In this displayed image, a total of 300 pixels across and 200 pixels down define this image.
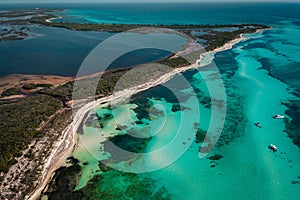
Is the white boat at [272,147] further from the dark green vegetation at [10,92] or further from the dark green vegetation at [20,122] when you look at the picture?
the dark green vegetation at [10,92]

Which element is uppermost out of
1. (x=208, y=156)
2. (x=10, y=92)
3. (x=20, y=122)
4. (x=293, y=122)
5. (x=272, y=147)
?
(x=20, y=122)

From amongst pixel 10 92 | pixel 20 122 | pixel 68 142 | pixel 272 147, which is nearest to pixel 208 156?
pixel 272 147

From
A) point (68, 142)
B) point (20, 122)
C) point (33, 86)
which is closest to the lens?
point (68, 142)

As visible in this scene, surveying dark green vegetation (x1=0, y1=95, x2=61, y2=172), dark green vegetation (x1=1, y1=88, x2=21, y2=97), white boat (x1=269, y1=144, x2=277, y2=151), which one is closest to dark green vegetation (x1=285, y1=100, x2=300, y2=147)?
white boat (x1=269, y1=144, x2=277, y2=151)

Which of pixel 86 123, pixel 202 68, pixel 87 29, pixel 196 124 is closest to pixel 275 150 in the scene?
pixel 196 124

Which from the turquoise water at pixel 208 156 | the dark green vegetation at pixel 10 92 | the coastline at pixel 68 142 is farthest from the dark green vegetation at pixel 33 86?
the turquoise water at pixel 208 156

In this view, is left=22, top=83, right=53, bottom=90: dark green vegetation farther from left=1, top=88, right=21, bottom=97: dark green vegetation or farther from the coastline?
the coastline

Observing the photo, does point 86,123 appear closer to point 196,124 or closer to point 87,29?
point 196,124

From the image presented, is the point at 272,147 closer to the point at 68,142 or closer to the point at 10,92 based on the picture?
the point at 68,142

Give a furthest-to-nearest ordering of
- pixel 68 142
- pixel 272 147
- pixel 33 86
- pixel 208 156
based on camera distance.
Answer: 1. pixel 33 86
2. pixel 68 142
3. pixel 272 147
4. pixel 208 156
